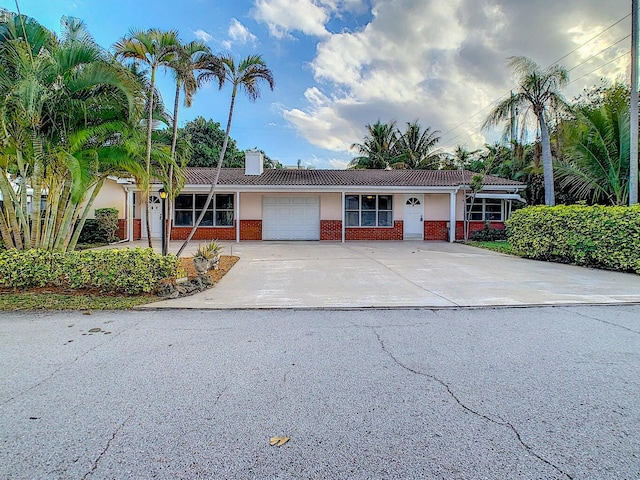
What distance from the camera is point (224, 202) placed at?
18156 mm

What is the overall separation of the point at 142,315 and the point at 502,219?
1852 centimetres

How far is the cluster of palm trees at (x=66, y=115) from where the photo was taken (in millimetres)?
6113

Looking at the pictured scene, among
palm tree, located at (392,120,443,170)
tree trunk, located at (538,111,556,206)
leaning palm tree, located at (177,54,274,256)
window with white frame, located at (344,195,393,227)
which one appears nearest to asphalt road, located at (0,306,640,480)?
leaning palm tree, located at (177,54,274,256)

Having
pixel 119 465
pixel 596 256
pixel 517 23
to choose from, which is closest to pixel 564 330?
pixel 119 465

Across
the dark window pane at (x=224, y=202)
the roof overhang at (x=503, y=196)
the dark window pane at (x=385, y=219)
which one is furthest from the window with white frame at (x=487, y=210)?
the dark window pane at (x=224, y=202)

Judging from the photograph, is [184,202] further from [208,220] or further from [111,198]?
[111,198]

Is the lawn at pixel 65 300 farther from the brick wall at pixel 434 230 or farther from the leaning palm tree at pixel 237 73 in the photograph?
the brick wall at pixel 434 230

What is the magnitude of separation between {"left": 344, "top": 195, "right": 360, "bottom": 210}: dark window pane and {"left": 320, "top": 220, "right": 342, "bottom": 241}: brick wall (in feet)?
3.35

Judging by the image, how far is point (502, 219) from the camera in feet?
62.7

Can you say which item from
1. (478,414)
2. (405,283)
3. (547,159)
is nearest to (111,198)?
(405,283)

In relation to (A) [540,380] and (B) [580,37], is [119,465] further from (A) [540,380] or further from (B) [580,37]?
(B) [580,37]

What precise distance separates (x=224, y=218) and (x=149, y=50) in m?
11.0

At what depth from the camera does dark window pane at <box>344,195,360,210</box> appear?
18.5 m

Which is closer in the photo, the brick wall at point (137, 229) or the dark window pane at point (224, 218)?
the brick wall at point (137, 229)
